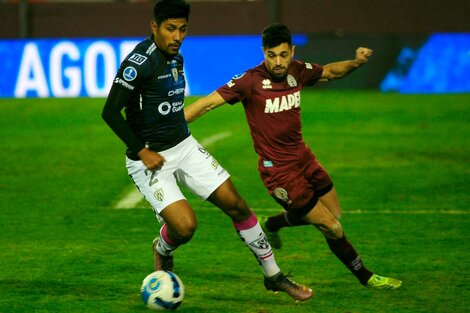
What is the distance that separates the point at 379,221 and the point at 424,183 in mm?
2280

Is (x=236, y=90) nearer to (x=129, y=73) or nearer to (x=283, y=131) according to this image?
(x=283, y=131)

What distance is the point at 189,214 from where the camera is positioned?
674 cm

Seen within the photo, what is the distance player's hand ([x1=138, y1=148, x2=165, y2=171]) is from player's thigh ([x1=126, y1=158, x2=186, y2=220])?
0.88ft

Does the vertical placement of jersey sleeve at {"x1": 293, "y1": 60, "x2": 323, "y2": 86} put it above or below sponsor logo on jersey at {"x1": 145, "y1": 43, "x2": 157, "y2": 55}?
below

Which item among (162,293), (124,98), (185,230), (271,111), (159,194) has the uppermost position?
(124,98)

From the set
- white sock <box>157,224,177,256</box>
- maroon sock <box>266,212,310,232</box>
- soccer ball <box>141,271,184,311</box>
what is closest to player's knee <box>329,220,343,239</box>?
maroon sock <box>266,212,310,232</box>

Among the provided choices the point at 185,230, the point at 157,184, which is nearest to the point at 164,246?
the point at 185,230

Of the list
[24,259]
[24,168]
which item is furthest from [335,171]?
[24,259]

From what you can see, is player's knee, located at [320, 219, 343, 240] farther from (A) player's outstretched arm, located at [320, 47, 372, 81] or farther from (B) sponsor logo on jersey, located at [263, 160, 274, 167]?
(A) player's outstretched arm, located at [320, 47, 372, 81]

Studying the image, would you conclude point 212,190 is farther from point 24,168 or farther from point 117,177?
point 24,168

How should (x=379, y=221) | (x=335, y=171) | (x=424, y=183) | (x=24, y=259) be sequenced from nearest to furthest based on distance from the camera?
1. (x=24, y=259)
2. (x=379, y=221)
3. (x=424, y=183)
4. (x=335, y=171)

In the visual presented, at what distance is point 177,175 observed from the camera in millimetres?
6957

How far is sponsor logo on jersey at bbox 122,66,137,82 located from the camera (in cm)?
648

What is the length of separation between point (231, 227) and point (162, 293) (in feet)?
10.3
